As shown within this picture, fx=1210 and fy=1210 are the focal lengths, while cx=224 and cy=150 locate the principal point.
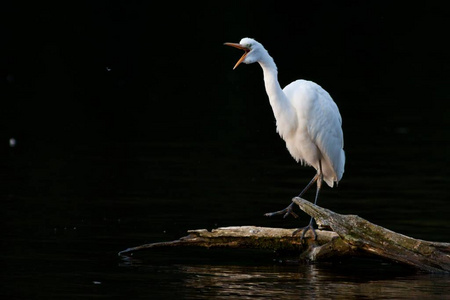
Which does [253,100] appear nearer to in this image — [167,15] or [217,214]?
[217,214]

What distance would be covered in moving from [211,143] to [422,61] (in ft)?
68.2

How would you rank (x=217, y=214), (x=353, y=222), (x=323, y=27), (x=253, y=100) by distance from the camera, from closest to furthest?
(x=353, y=222)
(x=217, y=214)
(x=253, y=100)
(x=323, y=27)

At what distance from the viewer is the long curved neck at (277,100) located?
46.9ft

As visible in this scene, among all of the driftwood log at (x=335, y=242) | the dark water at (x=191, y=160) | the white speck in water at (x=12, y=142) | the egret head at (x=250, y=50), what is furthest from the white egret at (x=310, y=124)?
the white speck in water at (x=12, y=142)

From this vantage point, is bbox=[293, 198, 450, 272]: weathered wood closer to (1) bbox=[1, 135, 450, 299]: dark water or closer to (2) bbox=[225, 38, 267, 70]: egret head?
(1) bbox=[1, 135, 450, 299]: dark water

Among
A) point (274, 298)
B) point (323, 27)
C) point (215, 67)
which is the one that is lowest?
point (274, 298)

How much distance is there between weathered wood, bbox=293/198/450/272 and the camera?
12.5 meters

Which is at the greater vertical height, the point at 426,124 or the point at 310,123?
the point at 426,124

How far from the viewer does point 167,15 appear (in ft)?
195

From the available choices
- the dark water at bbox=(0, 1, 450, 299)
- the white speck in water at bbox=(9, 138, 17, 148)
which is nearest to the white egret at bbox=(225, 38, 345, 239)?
the dark water at bbox=(0, 1, 450, 299)

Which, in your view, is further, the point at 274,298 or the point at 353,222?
the point at 353,222

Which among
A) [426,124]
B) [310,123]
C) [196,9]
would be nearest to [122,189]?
[310,123]

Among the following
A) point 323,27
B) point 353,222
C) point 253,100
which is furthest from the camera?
point 323,27

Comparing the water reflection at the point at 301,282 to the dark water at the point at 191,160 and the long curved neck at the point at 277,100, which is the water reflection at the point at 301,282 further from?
the long curved neck at the point at 277,100
